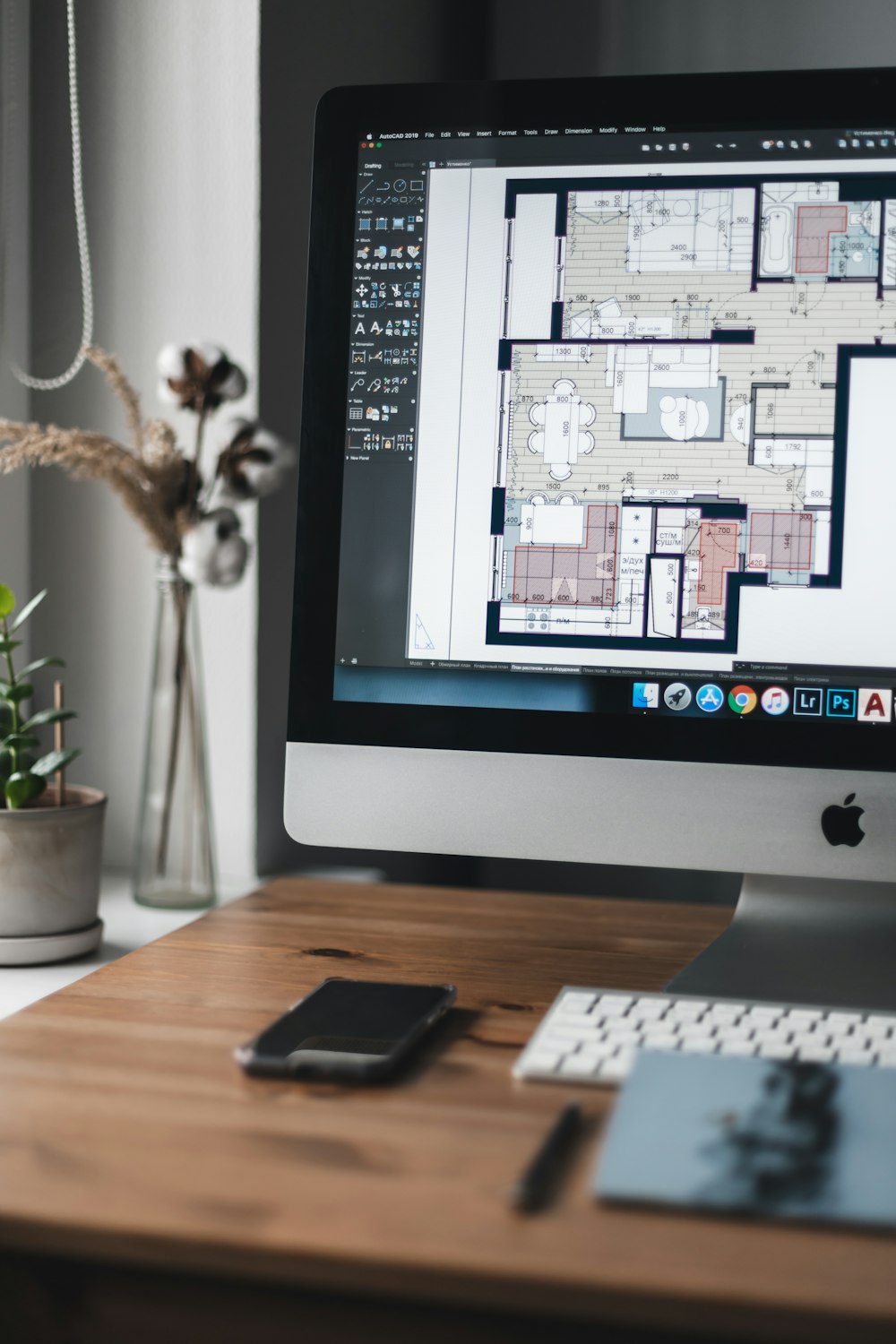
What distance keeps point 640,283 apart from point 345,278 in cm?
19

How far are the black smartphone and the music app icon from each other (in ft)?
0.85

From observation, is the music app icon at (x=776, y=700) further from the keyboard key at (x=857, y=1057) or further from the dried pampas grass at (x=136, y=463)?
the dried pampas grass at (x=136, y=463)

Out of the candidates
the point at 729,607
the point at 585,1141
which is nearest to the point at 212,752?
the point at 729,607

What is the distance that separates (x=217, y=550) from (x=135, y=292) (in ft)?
1.19

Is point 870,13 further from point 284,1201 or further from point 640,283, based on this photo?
point 284,1201

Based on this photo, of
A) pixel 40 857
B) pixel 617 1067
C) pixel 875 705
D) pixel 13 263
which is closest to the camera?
pixel 617 1067

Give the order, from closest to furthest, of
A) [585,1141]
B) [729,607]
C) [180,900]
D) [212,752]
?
[585,1141], [729,607], [180,900], [212,752]

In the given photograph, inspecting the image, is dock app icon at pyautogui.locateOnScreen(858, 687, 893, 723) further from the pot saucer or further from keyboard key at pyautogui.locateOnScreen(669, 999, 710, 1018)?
the pot saucer

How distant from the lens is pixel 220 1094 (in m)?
0.58

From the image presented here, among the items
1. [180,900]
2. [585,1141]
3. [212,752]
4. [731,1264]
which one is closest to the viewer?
[731,1264]

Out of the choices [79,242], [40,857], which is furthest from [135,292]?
[40,857]

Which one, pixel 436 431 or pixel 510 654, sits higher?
pixel 436 431

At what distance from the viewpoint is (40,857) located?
0.89 meters

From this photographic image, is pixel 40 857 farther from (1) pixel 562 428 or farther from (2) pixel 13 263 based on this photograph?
(2) pixel 13 263
